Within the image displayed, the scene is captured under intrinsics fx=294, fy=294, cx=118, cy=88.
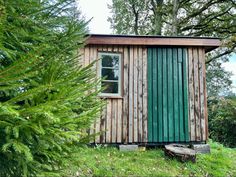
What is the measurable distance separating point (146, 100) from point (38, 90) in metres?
5.63

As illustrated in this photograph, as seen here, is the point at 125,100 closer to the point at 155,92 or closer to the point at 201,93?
the point at 155,92

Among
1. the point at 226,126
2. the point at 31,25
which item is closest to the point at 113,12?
the point at 226,126

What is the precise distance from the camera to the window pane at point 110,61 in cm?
745

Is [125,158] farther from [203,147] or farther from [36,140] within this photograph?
[36,140]

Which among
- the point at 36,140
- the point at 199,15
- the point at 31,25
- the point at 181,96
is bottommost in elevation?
the point at 36,140

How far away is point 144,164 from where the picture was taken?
19.8 ft

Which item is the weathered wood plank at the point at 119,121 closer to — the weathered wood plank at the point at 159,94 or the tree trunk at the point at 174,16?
the weathered wood plank at the point at 159,94

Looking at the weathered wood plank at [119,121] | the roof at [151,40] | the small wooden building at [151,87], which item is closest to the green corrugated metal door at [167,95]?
the small wooden building at [151,87]

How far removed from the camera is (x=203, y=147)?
7.29 m

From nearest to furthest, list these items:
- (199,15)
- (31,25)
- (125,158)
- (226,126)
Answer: (31,25) < (125,158) < (226,126) < (199,15)

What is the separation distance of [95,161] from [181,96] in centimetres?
289

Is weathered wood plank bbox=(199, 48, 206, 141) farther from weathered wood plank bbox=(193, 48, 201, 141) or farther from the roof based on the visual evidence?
the roof

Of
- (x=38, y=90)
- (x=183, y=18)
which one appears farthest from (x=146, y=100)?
(x=183, y=18)

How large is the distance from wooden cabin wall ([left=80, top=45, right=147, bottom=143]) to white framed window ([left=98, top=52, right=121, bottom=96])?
12cm
